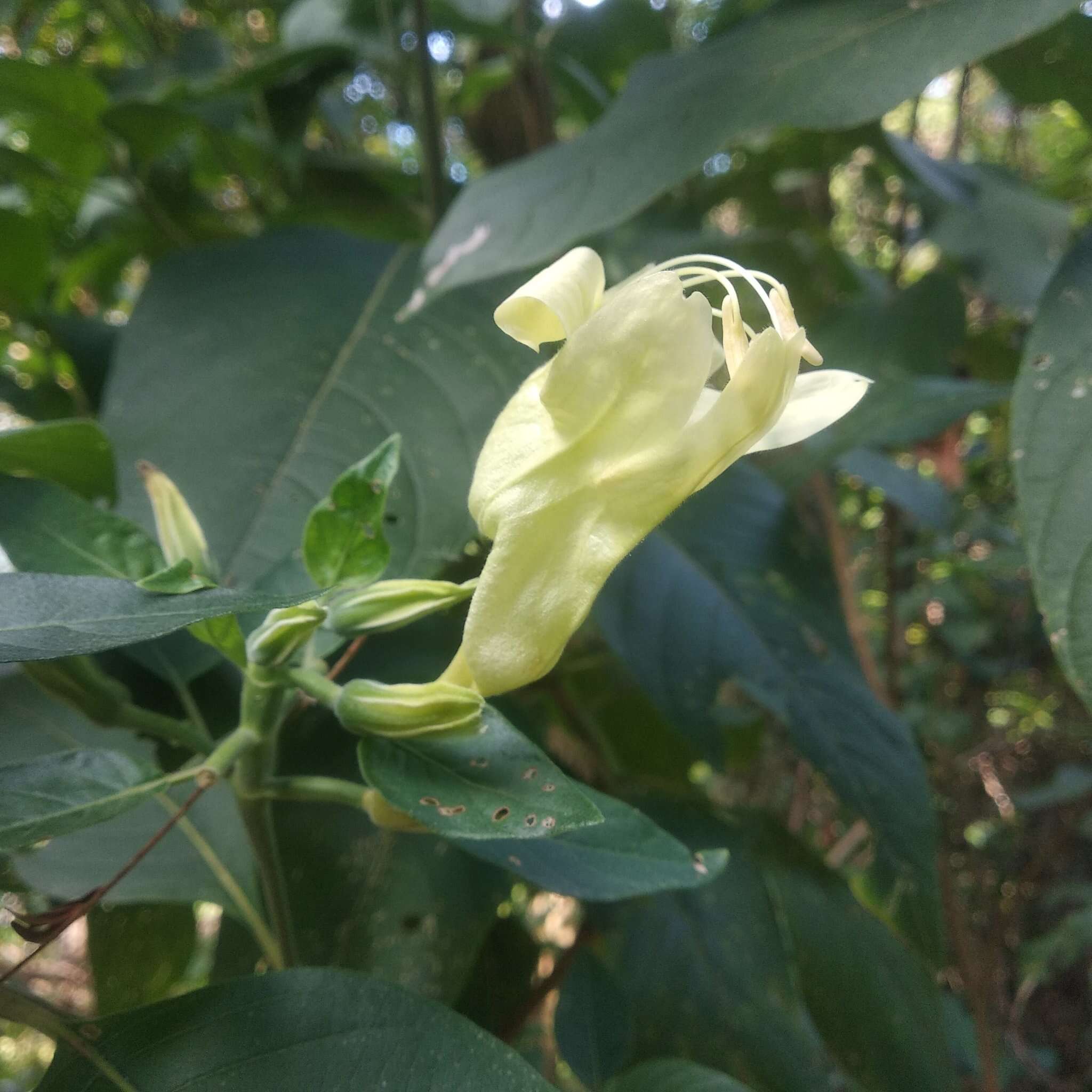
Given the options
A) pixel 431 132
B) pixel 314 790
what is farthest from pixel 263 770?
pixel 431 132

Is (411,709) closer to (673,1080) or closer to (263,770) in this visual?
(263,770)

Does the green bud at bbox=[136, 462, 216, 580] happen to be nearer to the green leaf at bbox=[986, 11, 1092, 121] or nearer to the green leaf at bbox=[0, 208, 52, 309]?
the green leaf at bbox=[0, 208, 52, 309]

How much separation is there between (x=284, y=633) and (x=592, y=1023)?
0.45 metres

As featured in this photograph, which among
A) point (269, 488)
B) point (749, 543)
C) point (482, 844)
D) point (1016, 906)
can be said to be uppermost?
point (269, 488)

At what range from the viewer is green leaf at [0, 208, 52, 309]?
2.10 feet

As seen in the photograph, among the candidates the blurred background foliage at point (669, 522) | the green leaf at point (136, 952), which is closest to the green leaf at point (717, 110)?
the blurred background foliage at point (669, 522)

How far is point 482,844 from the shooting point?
367 millimetres

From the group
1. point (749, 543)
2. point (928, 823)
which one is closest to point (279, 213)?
point (749, 543)

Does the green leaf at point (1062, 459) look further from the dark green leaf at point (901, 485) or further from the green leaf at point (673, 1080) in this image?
the dark green leaf at point (901, 485)

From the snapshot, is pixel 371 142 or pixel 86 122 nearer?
pixel 86 122

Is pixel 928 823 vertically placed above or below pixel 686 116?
below

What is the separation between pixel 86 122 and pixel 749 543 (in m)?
0.72

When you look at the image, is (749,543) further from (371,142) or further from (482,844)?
(371,142)

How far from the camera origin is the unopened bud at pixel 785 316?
0.27 meters
